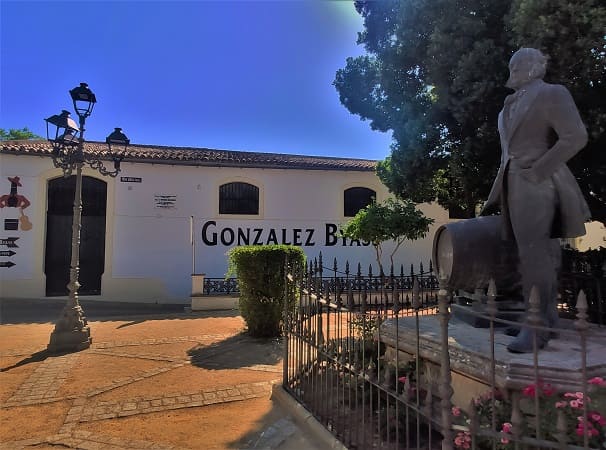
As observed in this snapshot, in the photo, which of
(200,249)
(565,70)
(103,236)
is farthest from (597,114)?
(103,236)

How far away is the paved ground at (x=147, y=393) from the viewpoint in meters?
3.52

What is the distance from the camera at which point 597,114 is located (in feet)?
17.1

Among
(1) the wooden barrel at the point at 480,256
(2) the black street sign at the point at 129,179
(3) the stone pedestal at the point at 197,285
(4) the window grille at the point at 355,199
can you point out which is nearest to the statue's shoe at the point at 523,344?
(1) the wooden barrel at the point at 480,256

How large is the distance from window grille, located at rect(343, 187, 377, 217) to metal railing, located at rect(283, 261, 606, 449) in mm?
10431

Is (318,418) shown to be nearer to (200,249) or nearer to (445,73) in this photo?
(445,73)

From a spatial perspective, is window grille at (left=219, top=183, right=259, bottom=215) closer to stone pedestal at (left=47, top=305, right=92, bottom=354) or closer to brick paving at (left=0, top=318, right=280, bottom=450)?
stone pedestal at (left=47, top=305, right=92, bottom=354)

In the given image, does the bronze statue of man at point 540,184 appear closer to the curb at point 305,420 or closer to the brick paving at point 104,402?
the curb at point 305,420

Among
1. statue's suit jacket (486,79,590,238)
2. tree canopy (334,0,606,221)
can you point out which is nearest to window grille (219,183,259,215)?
tree canopy (334,0,606,221)

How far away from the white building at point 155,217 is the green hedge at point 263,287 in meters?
6.53

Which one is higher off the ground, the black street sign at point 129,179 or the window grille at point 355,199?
the black street sign at point 129,179

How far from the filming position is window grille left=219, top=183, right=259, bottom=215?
45.7 feet

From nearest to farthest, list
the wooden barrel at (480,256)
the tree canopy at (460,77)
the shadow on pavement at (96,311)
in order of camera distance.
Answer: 1. the wooden barrel at (480,256)
2. the tree canopy at (460,77)
3. the shadow on pavement at (96,311)

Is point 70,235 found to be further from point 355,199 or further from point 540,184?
point 540,184

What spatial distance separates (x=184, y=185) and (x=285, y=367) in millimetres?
10274
